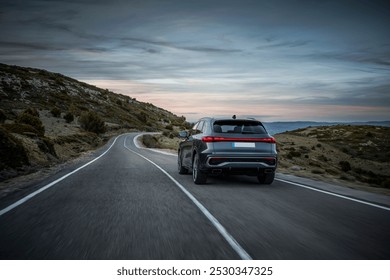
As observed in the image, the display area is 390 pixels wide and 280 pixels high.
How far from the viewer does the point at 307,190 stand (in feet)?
30.8

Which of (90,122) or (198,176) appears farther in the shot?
(90,122)

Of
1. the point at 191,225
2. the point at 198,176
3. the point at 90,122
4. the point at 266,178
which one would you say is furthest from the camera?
the point at 90,122

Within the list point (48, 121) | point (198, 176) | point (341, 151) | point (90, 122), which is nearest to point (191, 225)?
point (198, 176)

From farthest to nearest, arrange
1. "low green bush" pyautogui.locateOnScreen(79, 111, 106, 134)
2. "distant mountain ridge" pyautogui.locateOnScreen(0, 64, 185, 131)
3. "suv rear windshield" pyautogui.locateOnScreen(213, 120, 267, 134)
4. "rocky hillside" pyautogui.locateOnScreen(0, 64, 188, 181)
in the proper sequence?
"distant mountain ridge" pyautogui.locateOnScreen(0, 64, 185, 131)
"low green bush" pyautogui.locateOnScreen(79, 111, 106, 134)
"rocky hillside" pyautogui.locateOnScreen(0, 64, 188, 181)
"suv rear windshield" pyautogui.locateOnScreen(213, 120, 267, 134)

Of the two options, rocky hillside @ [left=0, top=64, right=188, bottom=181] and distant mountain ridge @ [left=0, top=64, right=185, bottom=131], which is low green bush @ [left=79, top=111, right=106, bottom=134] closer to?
rocky hillside @ [left=0, top=64, right=188, bottom=181]

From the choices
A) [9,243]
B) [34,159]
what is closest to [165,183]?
[9,243]

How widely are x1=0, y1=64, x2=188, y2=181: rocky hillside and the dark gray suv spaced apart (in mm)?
6813

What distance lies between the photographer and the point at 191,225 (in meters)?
5.55

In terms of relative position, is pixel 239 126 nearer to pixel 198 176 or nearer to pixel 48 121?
pixel 198 176

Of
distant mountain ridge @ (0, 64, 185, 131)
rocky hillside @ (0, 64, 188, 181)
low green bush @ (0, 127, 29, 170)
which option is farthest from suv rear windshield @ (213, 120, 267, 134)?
distant mountain ridge @ (0, 64, 185, 131)

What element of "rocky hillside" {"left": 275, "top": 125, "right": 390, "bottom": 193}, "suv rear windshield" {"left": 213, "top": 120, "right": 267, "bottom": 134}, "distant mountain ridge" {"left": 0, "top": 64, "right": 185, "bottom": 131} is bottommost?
"rocky hillside" {"left": 275, "top": 125, "right": 390, "bottom": 193}

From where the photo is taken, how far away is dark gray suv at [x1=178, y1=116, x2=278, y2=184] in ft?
30.9

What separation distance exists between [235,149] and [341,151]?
67.6 metres

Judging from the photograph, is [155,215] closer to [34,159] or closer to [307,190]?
[307,190]
